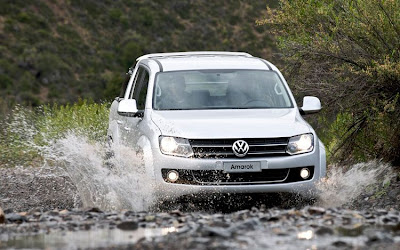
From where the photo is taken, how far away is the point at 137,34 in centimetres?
5484

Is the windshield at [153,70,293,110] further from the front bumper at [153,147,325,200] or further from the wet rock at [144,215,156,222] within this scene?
the wet rock at [144,215,156,222]

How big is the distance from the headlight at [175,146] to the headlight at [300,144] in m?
1.04

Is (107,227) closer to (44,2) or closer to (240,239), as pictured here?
(240,239)

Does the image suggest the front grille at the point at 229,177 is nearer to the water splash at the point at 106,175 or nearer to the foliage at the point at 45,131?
the water splash at the point at 106,175

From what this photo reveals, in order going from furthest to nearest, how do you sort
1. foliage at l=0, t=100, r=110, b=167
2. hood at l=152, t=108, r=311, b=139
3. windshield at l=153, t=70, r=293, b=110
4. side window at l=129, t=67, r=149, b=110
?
1. foliage at l=0, t=100, r=110, b=167
2. side window at l=129, t=67, r=149, b=110
3. windshield at l=153, t=70, r=293, b=110
4. hood at l=152, t=108, r=311, b=139

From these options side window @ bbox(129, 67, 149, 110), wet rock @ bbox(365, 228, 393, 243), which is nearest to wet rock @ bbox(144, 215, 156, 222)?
wet rock @ bbox(365, 228, 393, 243)

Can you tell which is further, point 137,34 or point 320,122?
point 137,34

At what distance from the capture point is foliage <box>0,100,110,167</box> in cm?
1738

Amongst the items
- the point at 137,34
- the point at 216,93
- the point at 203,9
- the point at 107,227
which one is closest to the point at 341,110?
the point at 216,93

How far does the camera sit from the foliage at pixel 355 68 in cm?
1140

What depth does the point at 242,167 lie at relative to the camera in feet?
29.0

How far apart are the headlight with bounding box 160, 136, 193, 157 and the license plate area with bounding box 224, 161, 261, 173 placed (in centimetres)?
39

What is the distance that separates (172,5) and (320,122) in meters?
48.2

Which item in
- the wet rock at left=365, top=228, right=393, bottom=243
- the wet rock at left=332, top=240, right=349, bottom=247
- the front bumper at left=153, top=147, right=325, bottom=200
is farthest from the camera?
the front bumper at left=153, top=147, right=325, bottom=200
